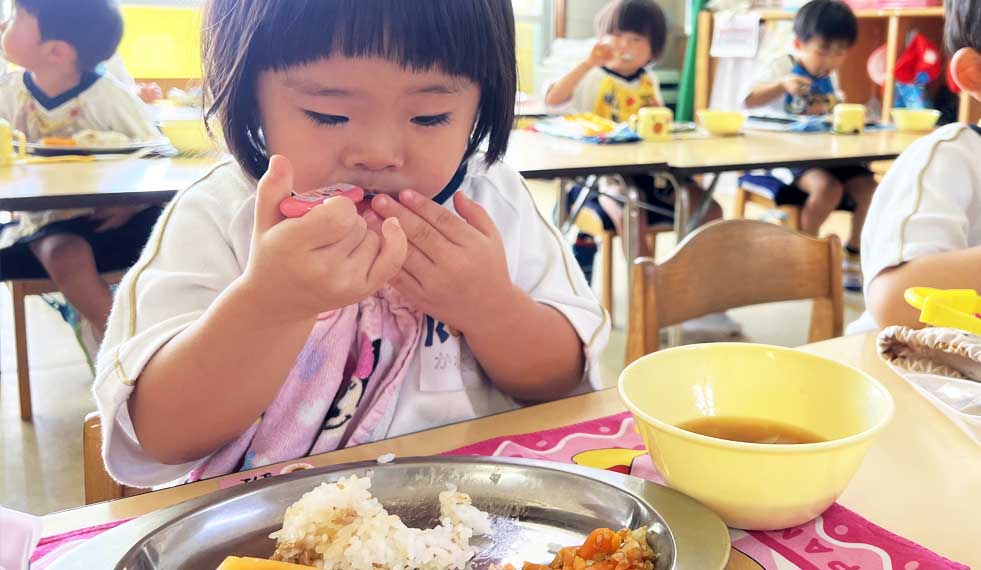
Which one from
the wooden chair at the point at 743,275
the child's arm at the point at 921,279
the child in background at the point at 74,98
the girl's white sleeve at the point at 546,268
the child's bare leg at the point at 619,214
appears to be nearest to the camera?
the girl's white sleeve at the point at 546,268

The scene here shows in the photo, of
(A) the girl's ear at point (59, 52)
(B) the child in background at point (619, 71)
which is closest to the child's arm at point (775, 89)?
(B) the child in background at point (619, 71)

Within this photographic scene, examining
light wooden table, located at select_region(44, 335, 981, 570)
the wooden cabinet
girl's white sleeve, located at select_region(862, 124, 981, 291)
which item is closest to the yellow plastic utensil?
light wooden table, located at select_region(44, 335, 981, 570)

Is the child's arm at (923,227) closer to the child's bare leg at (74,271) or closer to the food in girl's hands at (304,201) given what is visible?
the food in girl's hands at (304,201)

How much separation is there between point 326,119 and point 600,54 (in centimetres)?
276

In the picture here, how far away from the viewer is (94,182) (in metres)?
1.78

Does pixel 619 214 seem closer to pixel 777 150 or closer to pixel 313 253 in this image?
pixel 777 150

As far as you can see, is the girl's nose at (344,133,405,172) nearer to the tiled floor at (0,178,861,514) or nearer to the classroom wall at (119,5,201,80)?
the tiled floor at (0,178,861,514)

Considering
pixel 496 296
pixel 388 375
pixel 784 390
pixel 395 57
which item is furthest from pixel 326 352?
pixel 784 390

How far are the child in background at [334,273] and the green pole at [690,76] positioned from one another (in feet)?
15.3

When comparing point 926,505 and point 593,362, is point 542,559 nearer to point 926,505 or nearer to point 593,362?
point 926,505

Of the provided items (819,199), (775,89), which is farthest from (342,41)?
(775,89)

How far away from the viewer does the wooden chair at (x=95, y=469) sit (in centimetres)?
71

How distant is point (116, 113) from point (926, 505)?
2429mm

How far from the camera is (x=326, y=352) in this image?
847 mm
